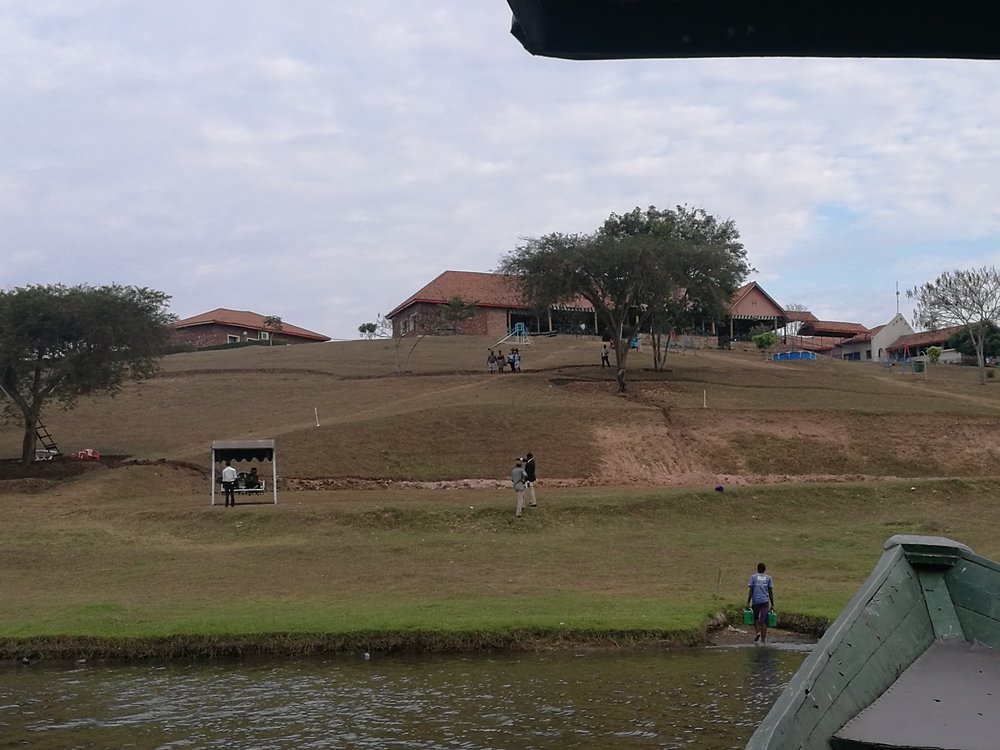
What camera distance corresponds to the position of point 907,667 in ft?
28.6

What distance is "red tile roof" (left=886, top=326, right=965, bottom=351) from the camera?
3867 inches

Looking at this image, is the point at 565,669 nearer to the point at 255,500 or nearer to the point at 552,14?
the point at 552,14

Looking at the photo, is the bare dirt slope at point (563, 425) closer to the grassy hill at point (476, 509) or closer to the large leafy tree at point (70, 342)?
the grassy hill at point (476, 509)

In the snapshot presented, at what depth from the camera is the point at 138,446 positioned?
45.3 meters

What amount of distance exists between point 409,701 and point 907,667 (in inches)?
304

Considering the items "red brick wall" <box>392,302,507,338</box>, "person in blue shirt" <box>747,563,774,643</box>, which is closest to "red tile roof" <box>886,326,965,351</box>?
"red brick wall" <box>392,302,507,338</box>

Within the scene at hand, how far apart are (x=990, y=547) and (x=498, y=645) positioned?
46.6 feet

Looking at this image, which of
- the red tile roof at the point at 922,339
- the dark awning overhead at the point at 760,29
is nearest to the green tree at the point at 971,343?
the red tile roof at the point at 922,339

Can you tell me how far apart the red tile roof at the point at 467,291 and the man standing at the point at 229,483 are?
58.4m

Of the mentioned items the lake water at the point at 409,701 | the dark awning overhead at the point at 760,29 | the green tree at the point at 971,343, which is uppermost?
the green tree at the point at 971,343

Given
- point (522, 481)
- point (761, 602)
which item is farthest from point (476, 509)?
point (761, 602)

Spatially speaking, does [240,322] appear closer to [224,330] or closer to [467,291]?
[224,330]

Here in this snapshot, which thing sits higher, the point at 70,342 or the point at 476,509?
the point at 70,342

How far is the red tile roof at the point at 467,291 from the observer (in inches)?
3580
